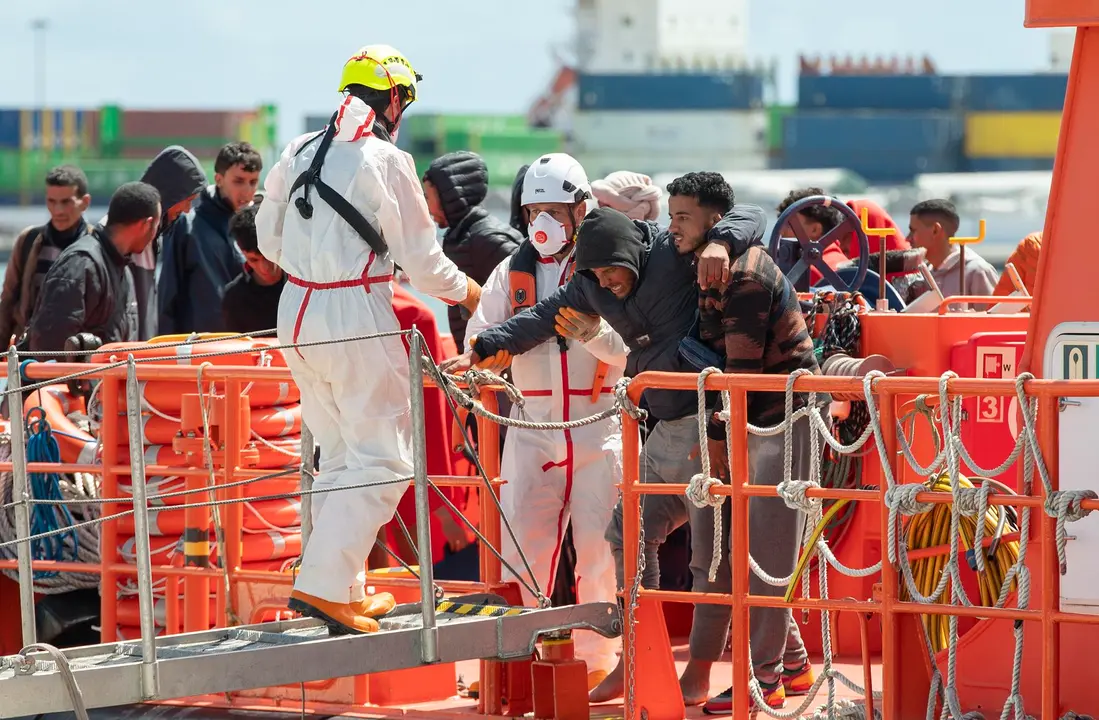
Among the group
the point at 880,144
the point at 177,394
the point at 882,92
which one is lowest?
the point at 177,394

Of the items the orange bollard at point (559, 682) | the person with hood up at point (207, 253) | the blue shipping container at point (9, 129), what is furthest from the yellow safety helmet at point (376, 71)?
the blue shipping container at point (9, 129)

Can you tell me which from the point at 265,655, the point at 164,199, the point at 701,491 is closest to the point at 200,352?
the point at 265,655

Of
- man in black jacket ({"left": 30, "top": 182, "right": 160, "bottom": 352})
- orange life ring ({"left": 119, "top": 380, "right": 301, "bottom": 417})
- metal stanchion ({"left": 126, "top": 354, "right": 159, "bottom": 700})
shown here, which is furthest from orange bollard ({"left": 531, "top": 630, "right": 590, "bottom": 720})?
man in black jacket ({"left": 30, "top": 182, "right": 160, "bottom": 352})

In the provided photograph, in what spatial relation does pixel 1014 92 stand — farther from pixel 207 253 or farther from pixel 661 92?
pixel 207 253

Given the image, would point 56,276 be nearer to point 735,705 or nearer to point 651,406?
point 651,406

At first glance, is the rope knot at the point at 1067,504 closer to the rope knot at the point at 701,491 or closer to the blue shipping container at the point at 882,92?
the rope knot at the point at 701,491

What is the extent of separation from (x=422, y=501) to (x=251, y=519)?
170 cm

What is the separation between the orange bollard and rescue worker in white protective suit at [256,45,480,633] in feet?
→ 1.95

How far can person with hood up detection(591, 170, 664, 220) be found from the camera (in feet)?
20.7

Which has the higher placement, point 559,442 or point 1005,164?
point 1005,164

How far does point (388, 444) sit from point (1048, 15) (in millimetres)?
2274

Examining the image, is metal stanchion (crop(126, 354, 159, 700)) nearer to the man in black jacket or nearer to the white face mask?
the white face mask

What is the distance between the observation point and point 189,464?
6094 mm

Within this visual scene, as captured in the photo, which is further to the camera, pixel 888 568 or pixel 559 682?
pixel 559 682
